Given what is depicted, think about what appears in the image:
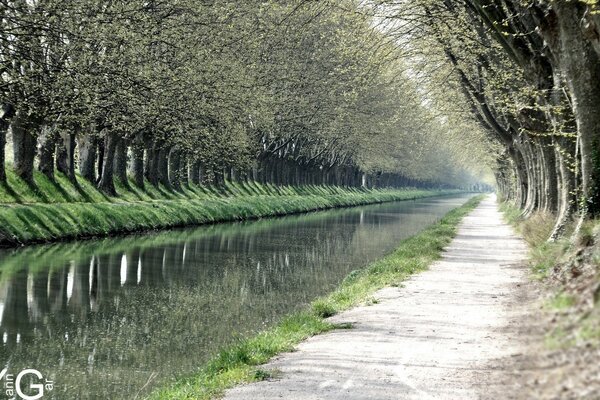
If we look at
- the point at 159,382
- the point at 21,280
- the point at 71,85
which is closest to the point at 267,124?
the point at 71,85

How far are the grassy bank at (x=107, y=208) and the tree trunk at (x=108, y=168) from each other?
0.74 m

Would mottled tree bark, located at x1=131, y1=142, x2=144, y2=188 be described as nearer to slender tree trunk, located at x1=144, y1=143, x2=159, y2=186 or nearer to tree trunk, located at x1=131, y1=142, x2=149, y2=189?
tree trunk, located at x1=131, y1=142, x2=149, y2=189

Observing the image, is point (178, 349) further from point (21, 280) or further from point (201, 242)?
point (201, 242)

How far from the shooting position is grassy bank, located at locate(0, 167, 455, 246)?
2816 centimetres

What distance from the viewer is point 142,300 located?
17.9 meters

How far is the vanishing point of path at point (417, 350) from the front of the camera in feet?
26.1

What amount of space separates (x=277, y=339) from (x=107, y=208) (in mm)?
24504

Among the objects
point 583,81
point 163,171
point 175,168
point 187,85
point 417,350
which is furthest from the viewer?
point 175,168

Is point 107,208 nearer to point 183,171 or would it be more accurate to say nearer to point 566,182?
point 183,171

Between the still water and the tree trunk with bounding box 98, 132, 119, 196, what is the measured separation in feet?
27.1

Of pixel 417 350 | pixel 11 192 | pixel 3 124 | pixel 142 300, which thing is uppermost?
pixel 3 124

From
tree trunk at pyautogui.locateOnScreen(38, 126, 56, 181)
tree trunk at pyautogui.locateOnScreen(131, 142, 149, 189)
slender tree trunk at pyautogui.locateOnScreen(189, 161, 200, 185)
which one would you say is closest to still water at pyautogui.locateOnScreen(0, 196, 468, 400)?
tree trunk at pyautogui.locateOnScreen(38, 126, 56, 181)

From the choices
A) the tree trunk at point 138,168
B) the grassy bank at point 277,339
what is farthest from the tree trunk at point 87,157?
the grassy bank at point 277,339

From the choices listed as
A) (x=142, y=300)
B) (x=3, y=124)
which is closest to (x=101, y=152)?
(x=3, y=124)
